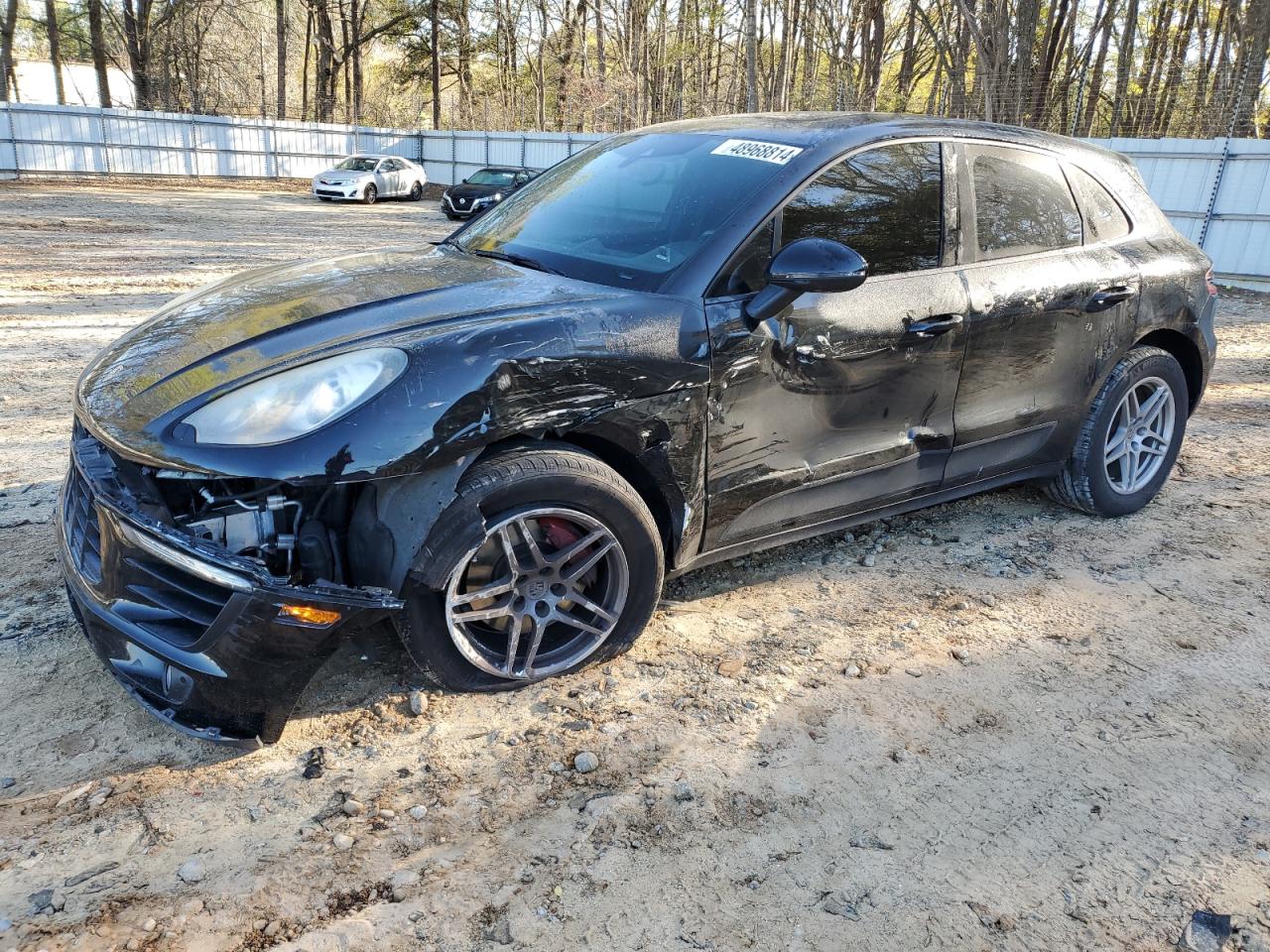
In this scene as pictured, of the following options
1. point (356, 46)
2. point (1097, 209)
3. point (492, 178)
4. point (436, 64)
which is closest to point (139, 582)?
point (1097, 209)

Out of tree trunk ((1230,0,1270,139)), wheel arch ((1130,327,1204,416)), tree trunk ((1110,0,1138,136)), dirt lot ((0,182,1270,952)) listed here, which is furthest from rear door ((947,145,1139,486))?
tree trunk ((1110,0,1138,136))

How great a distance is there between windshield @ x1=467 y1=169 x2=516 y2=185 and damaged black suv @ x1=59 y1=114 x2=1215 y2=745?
18.7 m

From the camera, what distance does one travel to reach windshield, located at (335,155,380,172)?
79.2ft

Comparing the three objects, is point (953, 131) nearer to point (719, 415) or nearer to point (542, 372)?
point (719, 415)

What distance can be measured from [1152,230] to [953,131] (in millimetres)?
1357

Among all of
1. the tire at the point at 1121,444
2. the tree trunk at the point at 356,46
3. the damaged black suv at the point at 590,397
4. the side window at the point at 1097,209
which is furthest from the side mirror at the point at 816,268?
the tree trunk at the point at 356,46

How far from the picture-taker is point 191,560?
231 centimetres

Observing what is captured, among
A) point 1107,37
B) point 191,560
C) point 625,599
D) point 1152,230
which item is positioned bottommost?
Answer: point 625,599

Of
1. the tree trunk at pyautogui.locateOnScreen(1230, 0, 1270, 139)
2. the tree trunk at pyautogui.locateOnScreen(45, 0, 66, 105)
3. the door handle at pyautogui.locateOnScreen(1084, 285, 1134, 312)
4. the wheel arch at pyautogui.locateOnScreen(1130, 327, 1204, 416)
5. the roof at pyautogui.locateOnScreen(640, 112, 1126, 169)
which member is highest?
the tree trunk at pyautogui.locateOnScreen(45, 0, 66, 105)

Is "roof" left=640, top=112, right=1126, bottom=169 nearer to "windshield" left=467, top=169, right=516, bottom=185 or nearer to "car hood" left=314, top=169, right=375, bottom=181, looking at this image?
"windshield" left=467, top=169, right=516, bottom=185

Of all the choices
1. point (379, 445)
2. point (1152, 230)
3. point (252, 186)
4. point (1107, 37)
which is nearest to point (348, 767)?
point (379, 445)

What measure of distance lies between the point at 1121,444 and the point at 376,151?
3114 centimetres

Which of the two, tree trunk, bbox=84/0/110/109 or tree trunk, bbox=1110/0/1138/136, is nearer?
tree trunk, bbox=1110/0/1138/136

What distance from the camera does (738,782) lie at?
258 cm
